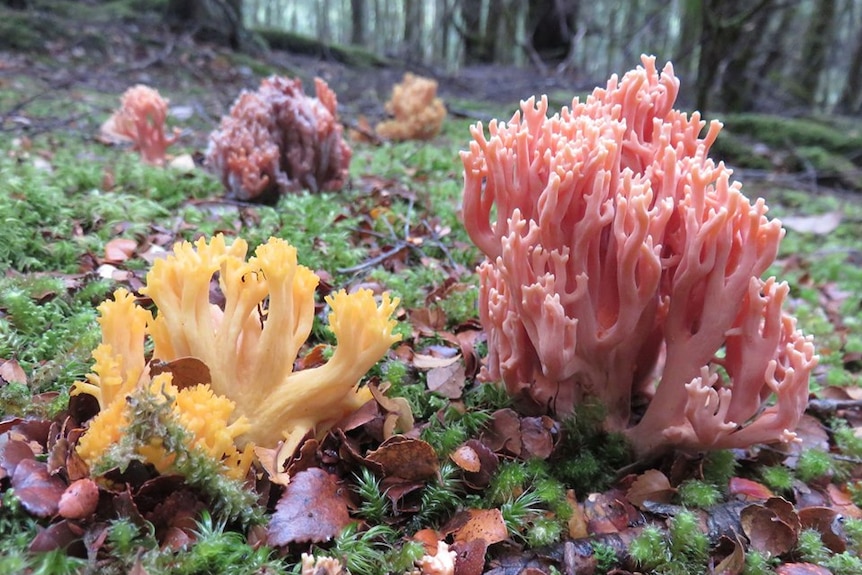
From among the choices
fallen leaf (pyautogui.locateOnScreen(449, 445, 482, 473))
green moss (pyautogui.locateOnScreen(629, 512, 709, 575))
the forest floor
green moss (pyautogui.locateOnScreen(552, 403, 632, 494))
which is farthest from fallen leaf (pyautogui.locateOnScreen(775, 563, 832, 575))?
fallen leaf (pyautogui.locateOnScreen(449, 445, 482, 473))

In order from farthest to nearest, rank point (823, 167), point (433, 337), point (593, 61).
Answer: point (593, 61), point (823, 167), point (433, 337)

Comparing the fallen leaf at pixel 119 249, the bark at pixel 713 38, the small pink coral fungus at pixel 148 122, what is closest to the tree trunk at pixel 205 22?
the small pink coral fungus at pixel 148 122

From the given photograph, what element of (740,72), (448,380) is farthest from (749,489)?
(740,72)

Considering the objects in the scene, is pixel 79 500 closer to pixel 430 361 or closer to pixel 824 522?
pixel 430 361

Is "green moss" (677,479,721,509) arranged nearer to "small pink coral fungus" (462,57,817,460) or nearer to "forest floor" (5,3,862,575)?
"forest floor" (5,3,862,575)

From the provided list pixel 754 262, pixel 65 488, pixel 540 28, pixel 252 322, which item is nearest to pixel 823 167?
pixel 754 262

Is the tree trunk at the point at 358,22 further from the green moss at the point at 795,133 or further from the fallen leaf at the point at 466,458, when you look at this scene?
the fallen leaf at the point at 466,458

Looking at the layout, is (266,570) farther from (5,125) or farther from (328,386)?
(5,125)
